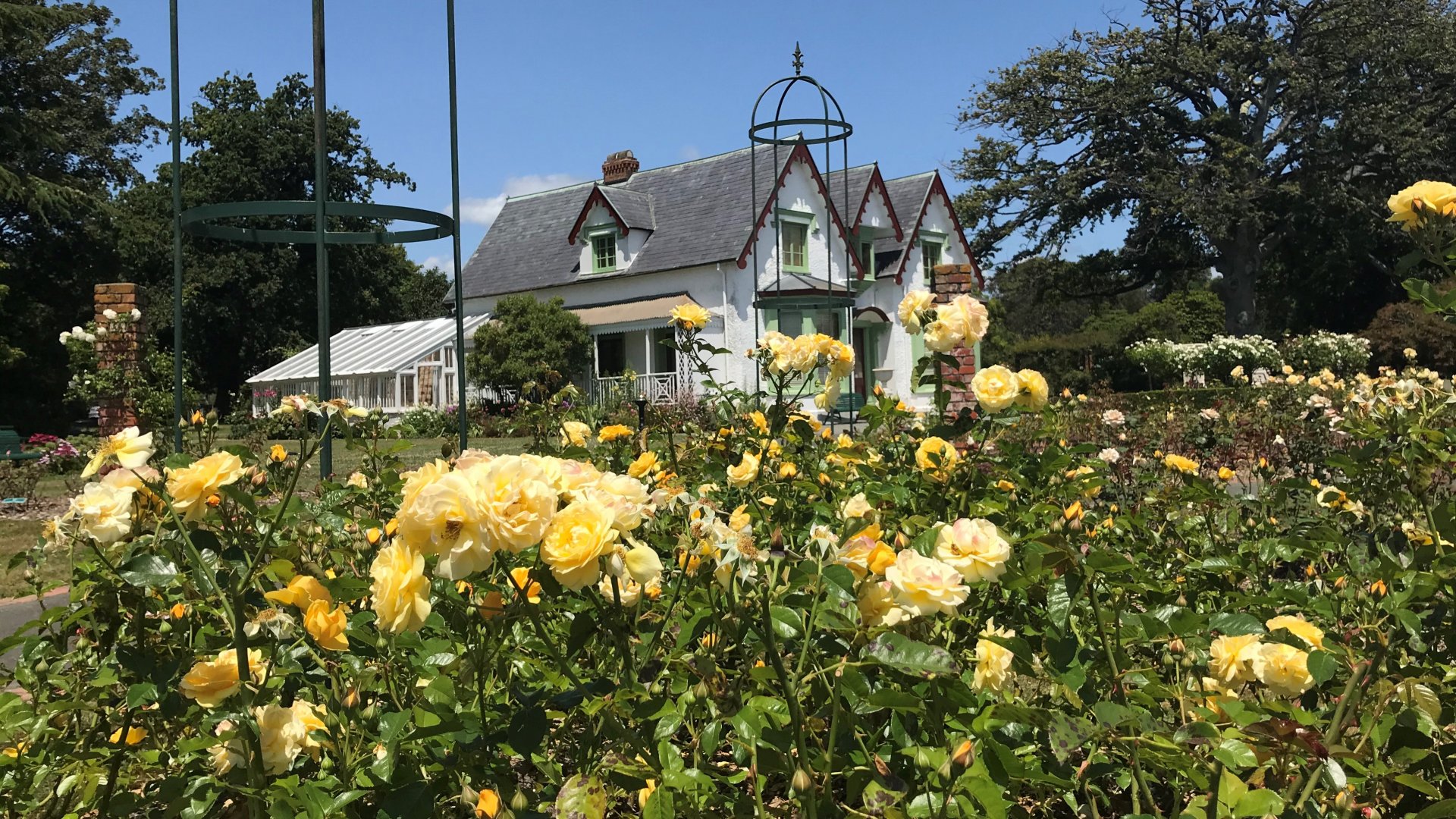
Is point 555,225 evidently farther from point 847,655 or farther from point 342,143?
point 847,655

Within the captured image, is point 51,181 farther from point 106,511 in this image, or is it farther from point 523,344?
point 106,511

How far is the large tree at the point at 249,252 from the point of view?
31469 mm

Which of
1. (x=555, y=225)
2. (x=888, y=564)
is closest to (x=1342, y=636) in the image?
(x=888, y=564)

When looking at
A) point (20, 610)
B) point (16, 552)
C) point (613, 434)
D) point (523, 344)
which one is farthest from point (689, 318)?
point (523, 344)

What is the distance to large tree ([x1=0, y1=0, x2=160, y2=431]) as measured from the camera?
2135 cm

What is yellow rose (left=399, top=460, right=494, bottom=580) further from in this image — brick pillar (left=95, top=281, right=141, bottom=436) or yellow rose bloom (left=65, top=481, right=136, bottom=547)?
brick pillar (left=95, top=281, right=141, bottom=436)

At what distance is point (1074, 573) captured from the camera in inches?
51.7

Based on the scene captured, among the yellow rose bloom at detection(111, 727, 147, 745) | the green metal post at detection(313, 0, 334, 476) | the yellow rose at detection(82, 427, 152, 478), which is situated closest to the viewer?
the yellow rose at detection(82, 427, 152, 478)

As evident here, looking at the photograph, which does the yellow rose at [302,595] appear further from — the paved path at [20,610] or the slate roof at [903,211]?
the slate roof at [903,211]

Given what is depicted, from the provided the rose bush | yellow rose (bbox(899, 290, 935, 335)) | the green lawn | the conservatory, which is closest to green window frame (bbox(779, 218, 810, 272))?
the conservatory

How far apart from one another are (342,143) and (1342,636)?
3804 cm

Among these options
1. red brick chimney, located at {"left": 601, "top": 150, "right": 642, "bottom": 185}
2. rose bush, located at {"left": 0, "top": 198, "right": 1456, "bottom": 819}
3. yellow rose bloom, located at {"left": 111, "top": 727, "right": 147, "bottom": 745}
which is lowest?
yellow rose bloom, located at {"left": 111, "top": 727, "right": 147, "bottom": 745}

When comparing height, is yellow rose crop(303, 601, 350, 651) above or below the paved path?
above

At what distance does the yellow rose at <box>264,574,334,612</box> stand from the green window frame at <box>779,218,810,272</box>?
2162 centimetres
